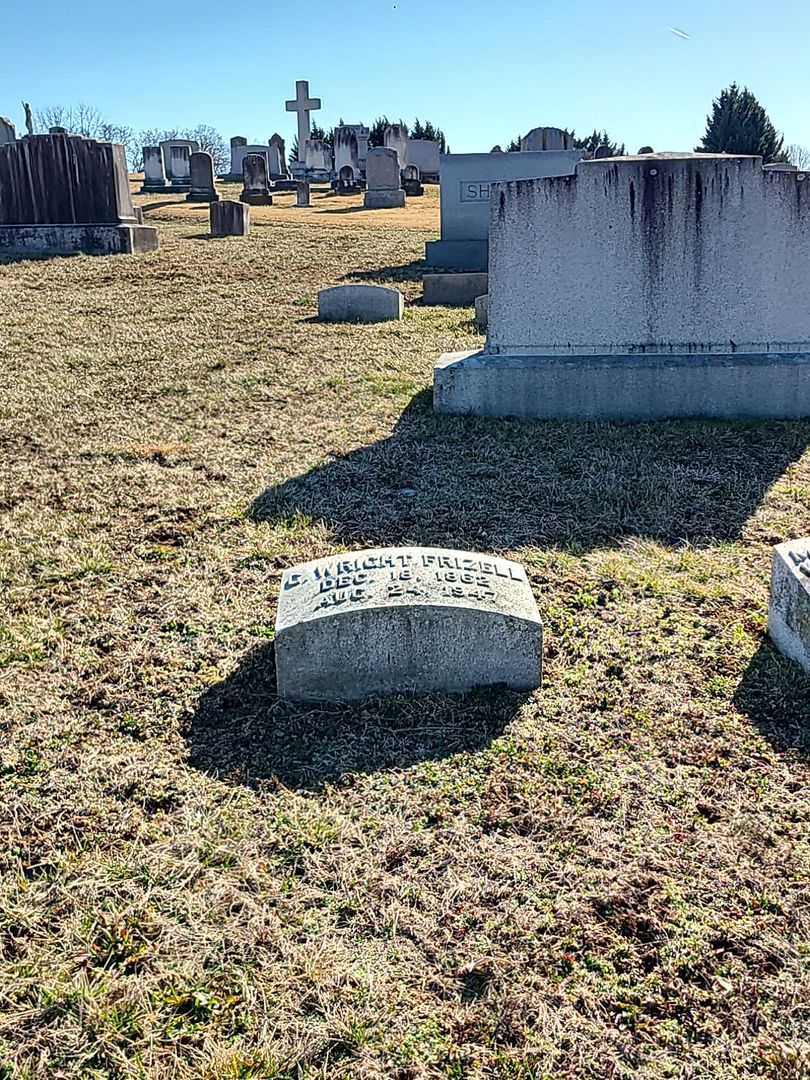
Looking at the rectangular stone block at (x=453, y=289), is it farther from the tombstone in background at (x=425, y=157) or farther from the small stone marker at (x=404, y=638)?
the tombstone in background at (x=425, y=157)

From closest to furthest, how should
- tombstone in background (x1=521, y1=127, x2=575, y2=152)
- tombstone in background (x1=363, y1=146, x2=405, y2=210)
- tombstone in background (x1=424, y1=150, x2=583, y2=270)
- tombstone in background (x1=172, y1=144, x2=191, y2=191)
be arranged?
tombstone in background (x1=424, y1=150, x2=583, y2=270)
tombstone in background (x1=521, y1=127, x2=575, y2=152)
tombstone in background (x1=363, y1=146, x2=405, y2=210)
tombstone in background (x1=172, y1=144, x2=191, y2=191)

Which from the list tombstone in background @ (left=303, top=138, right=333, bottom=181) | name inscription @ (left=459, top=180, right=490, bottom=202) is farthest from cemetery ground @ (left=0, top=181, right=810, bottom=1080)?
tombstone in background @ (left=303, top=138, right=333, bottom=181)

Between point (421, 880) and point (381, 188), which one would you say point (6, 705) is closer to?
point (421, 880)

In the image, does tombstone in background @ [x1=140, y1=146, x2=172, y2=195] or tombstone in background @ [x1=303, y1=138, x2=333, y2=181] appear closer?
tombstone in background @ [x1=140, y1=146, x2=172, y2=195]

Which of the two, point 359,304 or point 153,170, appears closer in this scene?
point 359,304

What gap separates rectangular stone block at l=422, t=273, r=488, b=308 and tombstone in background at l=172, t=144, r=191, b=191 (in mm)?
25383

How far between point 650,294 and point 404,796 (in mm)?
5036

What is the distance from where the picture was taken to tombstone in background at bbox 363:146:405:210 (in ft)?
79.2

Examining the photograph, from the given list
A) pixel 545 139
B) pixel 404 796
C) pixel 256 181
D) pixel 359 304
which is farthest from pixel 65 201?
pixel 404 796

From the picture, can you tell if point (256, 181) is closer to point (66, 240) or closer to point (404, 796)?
point (66, 240)

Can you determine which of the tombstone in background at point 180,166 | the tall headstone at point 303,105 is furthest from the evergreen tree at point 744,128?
the tombstone in background at point 180,166

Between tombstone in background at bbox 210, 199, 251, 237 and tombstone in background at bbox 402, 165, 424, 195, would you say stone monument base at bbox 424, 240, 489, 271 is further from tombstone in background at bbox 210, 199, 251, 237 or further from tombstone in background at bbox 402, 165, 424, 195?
tombstone in background at bbox 402, 165, 424, 195

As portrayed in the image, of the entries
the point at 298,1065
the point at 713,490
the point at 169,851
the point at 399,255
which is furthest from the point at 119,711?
the point at 399,255

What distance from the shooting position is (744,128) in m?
35.2
